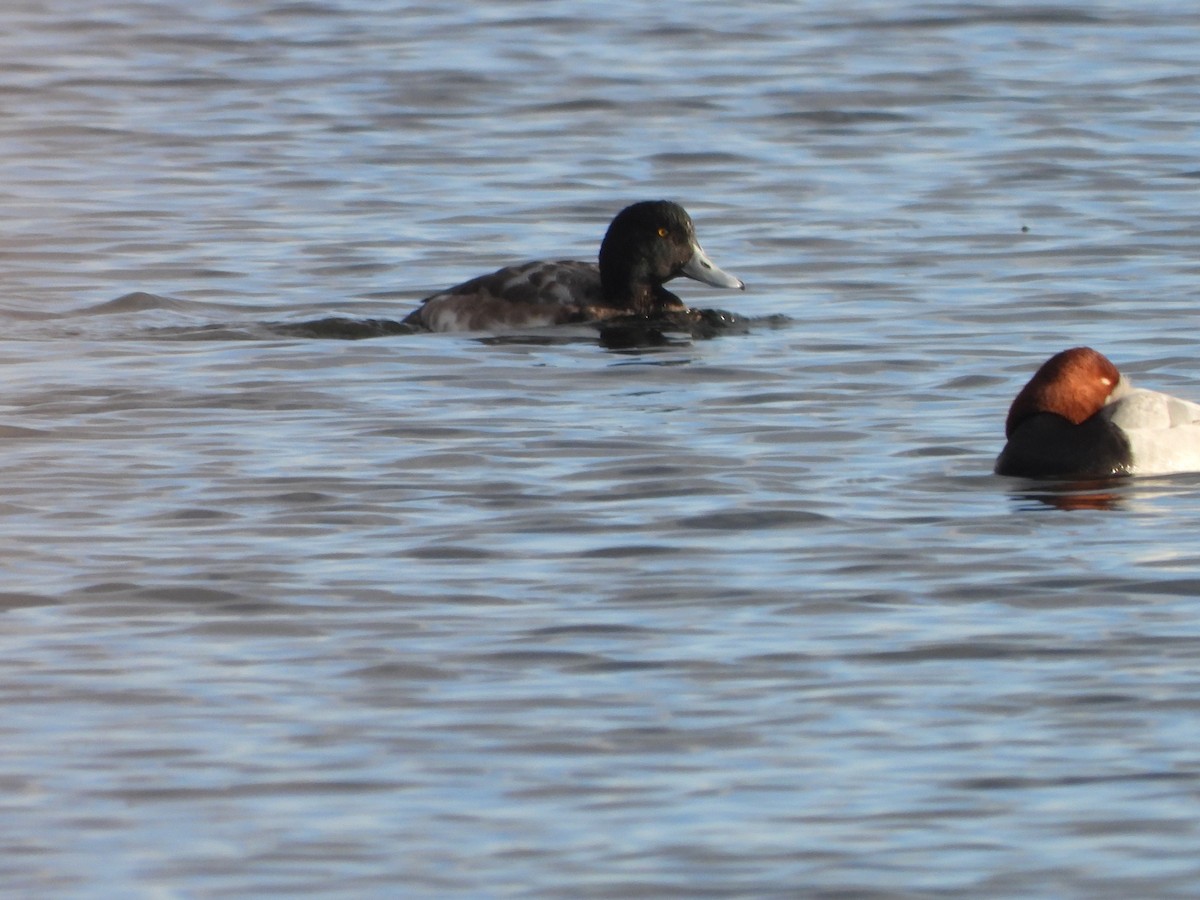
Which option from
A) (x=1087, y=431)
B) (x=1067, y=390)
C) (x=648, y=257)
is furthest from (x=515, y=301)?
(x=1087, y=431)

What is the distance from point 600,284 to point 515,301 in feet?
2.68

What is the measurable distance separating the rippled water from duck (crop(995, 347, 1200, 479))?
180 millimetres

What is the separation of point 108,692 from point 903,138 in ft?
46.8

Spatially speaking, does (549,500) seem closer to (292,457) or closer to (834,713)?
(292,457)

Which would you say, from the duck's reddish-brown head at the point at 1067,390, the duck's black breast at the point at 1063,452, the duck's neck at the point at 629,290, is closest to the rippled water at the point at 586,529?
the duck's black breast at the point at 1063,452

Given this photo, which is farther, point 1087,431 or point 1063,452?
point 1087,431

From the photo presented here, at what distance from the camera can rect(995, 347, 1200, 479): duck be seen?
34.3ft

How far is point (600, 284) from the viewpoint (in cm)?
1504

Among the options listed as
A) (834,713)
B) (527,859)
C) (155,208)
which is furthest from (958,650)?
(155,208)

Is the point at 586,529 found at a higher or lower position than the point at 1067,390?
lower

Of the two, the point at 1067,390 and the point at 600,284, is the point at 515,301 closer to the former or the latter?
the point at 600,284

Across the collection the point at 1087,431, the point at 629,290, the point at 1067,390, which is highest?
the point at 1067,390

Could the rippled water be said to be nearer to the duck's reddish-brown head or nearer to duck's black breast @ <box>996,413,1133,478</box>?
A: duck's black breast @ <box>996,413,1133,478</box>

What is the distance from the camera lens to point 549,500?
10062 millimetres
